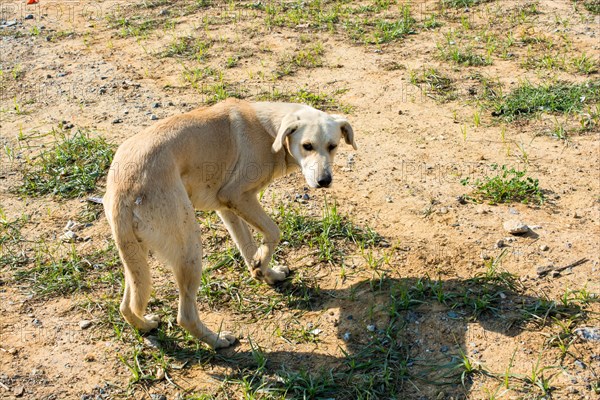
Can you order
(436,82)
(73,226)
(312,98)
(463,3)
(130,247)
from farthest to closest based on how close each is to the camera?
(463,3), (436,82), (312,98), (73,226), (130,247)

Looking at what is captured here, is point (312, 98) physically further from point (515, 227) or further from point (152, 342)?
point (152, 342)

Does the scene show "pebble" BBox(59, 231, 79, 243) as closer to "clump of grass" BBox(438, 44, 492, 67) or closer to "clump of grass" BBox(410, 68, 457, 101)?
"clump of grass" BBox(410, 68, 457, 101)

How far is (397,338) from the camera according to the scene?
16.1 ft

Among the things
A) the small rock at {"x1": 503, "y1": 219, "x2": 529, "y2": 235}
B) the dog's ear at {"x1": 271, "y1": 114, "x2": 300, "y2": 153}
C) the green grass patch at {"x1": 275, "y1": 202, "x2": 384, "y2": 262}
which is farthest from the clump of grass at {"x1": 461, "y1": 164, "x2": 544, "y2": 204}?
the dog's ear at {"x1": 271, "y1": 114, "x2": 300, "y2": 153}

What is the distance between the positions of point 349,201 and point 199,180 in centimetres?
194

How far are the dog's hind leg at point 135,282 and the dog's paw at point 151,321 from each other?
10 centimetres

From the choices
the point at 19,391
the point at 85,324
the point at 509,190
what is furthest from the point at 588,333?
the point at 19,391

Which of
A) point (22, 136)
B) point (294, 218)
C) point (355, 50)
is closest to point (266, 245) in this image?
point (294, 218)

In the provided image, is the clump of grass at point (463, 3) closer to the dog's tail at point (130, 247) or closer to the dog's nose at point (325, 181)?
the dog's nose at point (325, 181)

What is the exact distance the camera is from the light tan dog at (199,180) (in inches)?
179

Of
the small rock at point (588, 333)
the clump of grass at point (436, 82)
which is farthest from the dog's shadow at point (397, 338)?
the clump of grass at point (436, 82)

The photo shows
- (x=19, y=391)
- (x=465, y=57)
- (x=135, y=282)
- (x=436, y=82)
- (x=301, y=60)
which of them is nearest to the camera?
(x=135, y=282)

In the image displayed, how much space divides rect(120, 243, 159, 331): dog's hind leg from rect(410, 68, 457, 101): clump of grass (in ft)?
16.0

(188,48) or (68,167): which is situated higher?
(188,48)
